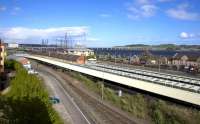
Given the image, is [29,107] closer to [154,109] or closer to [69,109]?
[69,109]

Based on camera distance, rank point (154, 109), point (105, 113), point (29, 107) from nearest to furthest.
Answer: point (29, 107) → point (105, 113) → point (154, 109)

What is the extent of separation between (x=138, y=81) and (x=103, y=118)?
605 inches

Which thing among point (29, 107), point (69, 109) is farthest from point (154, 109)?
point (29, 107)

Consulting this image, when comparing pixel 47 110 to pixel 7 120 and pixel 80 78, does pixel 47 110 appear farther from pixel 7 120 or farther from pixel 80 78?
pixel 80 78

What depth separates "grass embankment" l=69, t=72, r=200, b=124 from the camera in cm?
3325

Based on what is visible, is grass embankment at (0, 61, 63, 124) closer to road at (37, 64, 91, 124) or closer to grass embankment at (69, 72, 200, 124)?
road at (37, 64, 91, 124)

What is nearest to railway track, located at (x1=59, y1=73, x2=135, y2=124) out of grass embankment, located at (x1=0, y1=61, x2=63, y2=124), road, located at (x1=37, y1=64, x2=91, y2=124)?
road, located at (x1=37, y1=64, x2=91, y2=124)

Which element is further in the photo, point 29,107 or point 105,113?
point 105,113

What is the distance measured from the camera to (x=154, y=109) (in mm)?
38531

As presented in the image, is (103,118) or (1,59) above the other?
(1,59)

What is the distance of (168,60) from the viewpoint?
372 ft

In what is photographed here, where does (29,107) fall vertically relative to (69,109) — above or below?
above

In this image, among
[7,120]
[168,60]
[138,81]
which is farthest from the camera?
[168,60]

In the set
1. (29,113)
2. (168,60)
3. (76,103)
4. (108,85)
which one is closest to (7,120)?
(29,113)
